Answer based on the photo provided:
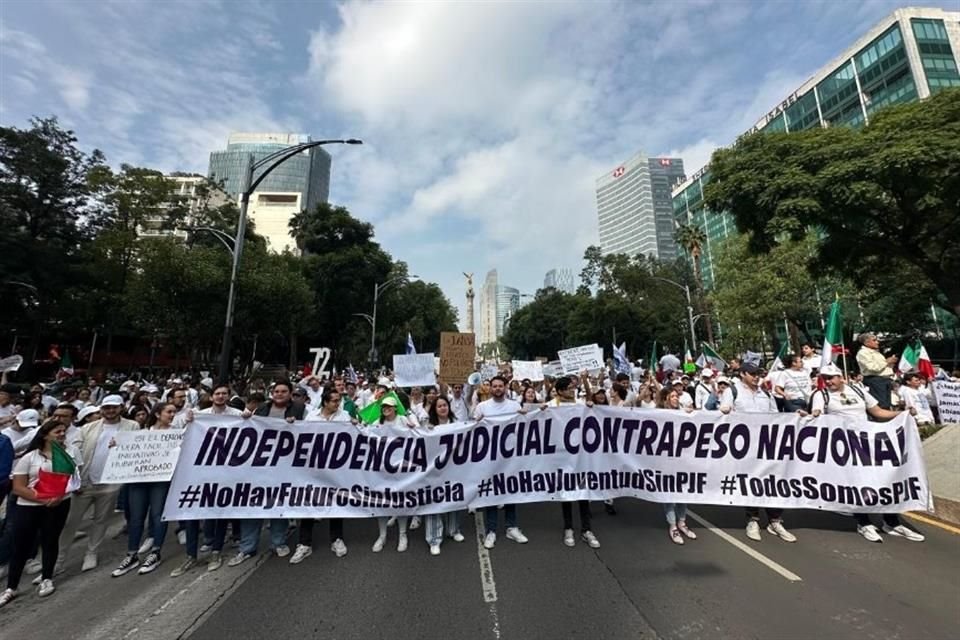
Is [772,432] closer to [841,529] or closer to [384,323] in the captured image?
[841,529]

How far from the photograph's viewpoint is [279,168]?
120375 mm

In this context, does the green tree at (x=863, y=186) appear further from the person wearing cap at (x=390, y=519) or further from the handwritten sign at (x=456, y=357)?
the person wearing cap at (x=390, y=519)

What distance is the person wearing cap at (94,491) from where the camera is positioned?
5.25 m

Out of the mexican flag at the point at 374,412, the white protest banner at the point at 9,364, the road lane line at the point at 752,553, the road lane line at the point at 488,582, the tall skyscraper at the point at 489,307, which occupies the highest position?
the tall skyscraper at the point at 489,307

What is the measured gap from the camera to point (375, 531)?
19.6ft

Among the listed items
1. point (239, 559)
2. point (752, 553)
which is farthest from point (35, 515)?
point (752, 553)

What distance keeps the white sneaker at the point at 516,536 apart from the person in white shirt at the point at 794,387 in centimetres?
585

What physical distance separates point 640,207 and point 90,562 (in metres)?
135

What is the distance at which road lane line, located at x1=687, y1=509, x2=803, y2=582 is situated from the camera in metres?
4.41

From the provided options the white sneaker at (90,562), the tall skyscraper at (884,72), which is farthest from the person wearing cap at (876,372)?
the tall skyscraper at (884,72)

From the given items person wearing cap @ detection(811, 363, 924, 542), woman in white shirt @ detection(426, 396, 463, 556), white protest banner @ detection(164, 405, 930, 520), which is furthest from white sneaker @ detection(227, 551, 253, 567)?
person wearing cap @ detection(811, 363, 924, 542)

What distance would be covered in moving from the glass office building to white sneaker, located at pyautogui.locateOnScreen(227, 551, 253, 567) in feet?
376

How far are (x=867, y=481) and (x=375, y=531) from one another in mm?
5812

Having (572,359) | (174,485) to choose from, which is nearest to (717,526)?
(174,485)
